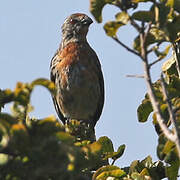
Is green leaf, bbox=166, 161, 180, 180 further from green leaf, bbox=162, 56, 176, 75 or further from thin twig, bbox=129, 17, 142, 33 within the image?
green leaf, bbox=162, 56, 176, 75

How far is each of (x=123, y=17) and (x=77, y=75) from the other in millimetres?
4773

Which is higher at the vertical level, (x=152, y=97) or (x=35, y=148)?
(x=152, y=97)

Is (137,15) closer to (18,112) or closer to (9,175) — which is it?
(18,112)

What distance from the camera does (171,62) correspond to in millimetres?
4504

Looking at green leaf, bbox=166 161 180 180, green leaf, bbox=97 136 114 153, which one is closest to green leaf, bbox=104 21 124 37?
green leaf, bbox=166 161 180 180

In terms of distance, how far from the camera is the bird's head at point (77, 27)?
26.6ft

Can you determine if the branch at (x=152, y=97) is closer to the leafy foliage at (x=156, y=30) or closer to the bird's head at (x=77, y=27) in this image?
the leafy foliage at (x=156, y=30)

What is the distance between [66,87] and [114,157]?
356cm

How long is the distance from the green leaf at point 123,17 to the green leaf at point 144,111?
1.12 m

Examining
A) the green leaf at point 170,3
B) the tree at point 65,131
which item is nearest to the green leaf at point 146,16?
the tree at point 65,131

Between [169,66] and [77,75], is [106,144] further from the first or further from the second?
[77,75]

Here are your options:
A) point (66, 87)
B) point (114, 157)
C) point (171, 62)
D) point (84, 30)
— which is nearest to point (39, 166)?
point (114, 157)

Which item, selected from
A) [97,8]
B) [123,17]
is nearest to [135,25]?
[123,17]

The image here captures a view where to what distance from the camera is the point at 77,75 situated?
7.71m
